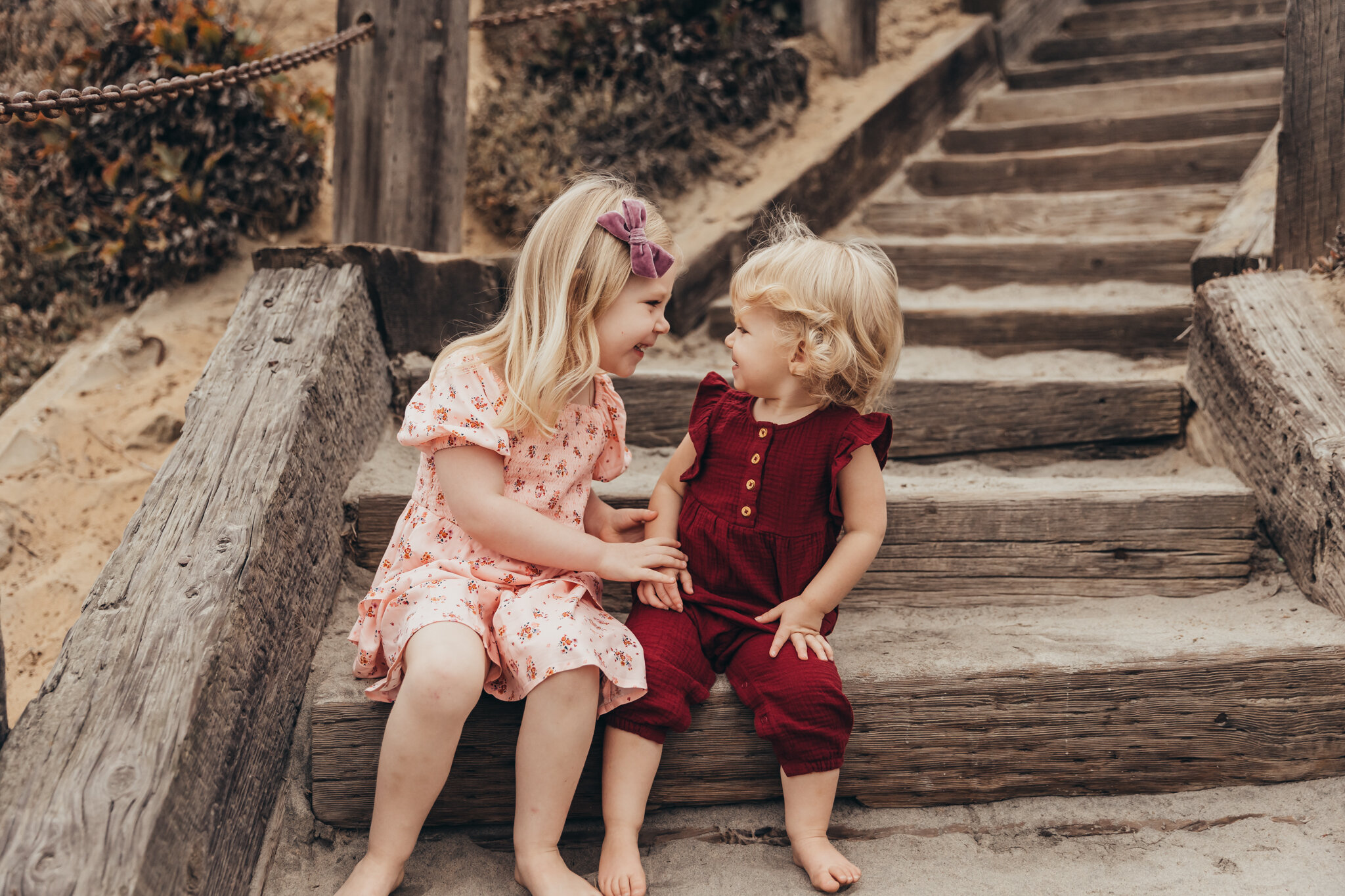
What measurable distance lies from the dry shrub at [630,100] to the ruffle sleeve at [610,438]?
5.94 feet

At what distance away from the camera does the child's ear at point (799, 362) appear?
1.75m

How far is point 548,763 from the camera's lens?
1.52 metres

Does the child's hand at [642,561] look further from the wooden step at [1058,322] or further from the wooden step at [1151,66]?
the wooden step at [1151,66]

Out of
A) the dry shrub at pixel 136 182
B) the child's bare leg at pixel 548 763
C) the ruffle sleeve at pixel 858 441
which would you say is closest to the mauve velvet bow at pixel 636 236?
the ruffle sleeve at pixel 858 441

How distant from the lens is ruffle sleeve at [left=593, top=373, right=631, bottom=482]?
189 cm

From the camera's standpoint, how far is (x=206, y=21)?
10.7 feet

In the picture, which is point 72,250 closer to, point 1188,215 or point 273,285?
point 273,285

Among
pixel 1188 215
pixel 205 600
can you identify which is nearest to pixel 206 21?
pixel 205 600

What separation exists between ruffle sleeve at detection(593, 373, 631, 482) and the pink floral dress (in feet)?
0.24

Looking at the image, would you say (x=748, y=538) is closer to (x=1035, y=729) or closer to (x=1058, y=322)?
(x=1035, y=729)

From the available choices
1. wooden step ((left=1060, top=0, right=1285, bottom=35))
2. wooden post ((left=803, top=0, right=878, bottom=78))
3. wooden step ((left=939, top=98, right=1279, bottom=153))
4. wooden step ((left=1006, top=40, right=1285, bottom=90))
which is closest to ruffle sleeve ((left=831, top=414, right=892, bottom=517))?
wooden step ((left=939, top=98, right=1279, bottom=153))

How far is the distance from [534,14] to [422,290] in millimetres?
1048

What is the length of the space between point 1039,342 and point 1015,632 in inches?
51.2

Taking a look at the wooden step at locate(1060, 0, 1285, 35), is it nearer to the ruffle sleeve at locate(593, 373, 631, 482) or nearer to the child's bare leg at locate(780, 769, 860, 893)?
the ruffle sleeve at locate(593, 373, 631, 482)
